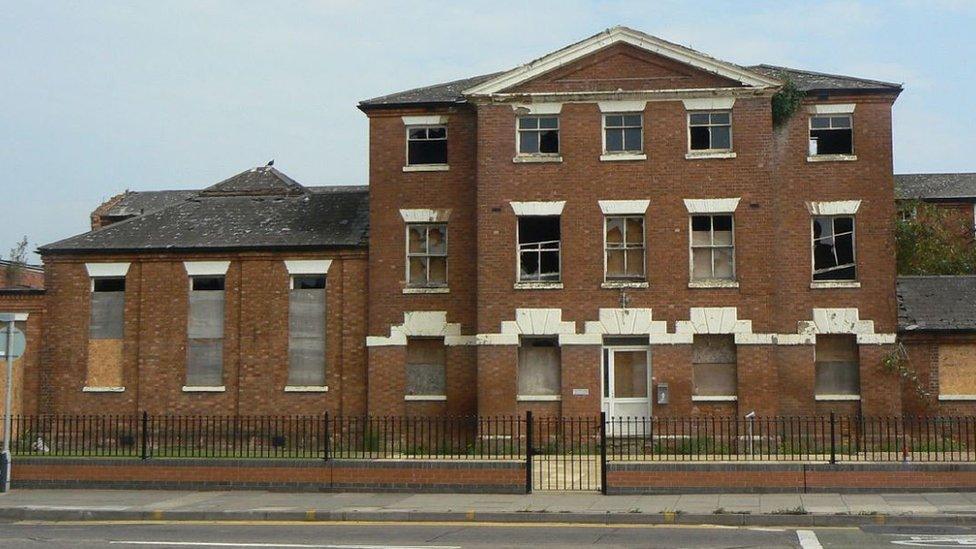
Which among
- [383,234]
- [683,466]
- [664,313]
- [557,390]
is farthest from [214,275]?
[683,466]

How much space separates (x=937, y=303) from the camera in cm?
3091

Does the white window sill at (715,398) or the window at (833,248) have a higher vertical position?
the window at (833,248)

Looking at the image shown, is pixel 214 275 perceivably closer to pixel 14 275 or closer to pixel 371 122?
pixel 371 122

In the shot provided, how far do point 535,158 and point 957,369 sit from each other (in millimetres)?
12097

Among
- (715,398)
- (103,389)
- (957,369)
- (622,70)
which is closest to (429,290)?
(622,70)

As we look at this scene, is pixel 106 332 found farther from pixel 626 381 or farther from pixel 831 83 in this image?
pixel 831 83

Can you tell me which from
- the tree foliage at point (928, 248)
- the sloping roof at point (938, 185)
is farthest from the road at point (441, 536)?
the sloping roof at point (938, 185)

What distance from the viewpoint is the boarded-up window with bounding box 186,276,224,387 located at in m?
32.9

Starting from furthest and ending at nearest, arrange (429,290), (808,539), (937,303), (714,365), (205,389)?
1. (205,389)
2. (429,290)
3. (937,303)
4. (714,365)
5. (808,539)

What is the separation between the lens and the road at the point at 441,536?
15.6 metres

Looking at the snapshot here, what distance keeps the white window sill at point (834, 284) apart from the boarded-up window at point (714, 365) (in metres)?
2.78

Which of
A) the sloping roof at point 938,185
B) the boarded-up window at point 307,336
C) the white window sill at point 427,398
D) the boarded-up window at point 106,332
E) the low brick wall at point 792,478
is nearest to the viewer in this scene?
the low brick wall at point 792,478

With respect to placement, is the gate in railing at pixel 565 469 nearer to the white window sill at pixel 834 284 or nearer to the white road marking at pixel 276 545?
the white road marking at pixel 276 545

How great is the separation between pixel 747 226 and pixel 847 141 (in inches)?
156
